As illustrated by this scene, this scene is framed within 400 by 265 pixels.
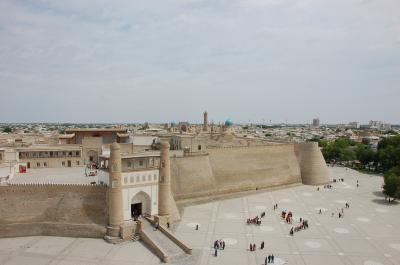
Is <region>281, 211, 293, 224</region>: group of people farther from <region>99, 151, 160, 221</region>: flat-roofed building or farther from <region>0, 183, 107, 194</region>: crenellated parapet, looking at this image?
<region>0, 183, 107, 194</region>: crenellated parapet

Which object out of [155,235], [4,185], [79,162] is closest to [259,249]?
[155,235]

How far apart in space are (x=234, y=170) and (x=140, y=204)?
13320mm

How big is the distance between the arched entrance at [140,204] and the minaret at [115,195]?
2222mm

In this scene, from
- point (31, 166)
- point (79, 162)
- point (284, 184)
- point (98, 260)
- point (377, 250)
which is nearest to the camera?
point (98, 260)

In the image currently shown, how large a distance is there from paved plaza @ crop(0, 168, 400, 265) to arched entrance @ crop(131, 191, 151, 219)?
2.71 metres

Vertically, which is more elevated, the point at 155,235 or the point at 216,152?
the point at 216,152

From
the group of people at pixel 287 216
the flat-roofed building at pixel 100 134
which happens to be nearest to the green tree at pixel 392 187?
the group of people at pixel 287 216

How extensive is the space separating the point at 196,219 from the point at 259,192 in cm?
1211

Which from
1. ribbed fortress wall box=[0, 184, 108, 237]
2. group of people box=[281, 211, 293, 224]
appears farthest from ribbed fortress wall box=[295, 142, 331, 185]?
ribbed fortress wall box=[0, 184, 108, 237]

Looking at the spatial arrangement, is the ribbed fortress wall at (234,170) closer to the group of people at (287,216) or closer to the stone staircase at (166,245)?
the stone staircase at (166,245)

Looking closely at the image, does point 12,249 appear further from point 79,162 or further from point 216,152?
point 216,152

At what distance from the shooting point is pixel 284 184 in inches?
1642

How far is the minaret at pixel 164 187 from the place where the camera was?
27.0 metres

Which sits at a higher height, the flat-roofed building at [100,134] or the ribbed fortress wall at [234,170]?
the flat-roofed building at [100,134]
